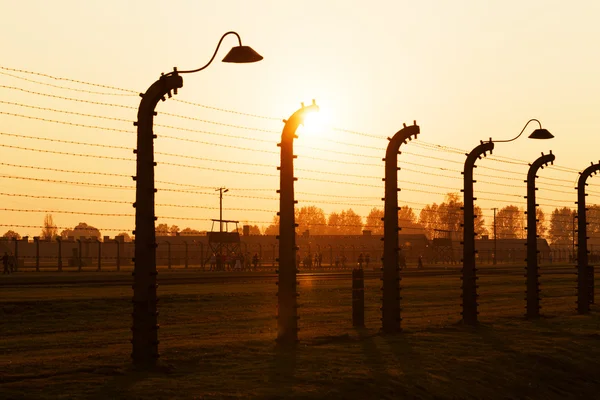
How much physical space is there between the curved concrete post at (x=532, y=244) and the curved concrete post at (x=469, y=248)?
299 centimetres

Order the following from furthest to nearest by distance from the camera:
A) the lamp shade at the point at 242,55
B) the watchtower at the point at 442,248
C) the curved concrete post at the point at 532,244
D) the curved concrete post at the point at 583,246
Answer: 1. the watchtower at the point at 442,248
2. the curved concrete post at the point at 583,246
3. the curved concrete post at the point at 532,244
4. the lamp shade at the point at 242,55

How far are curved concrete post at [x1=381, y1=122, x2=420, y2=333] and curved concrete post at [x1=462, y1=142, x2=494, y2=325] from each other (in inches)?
115

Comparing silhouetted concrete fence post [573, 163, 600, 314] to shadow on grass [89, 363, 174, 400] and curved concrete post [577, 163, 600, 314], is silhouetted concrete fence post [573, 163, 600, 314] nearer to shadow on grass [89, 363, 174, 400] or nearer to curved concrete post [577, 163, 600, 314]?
curved concrete post [577, 163, 600, 314]

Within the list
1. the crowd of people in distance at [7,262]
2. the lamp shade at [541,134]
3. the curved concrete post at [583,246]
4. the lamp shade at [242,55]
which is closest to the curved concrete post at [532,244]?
the lamp shade at [541,134]

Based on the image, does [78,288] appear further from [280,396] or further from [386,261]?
[280,396]

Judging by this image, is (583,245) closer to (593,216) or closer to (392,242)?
(392,242)

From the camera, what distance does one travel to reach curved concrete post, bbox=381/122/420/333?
18.9 meters

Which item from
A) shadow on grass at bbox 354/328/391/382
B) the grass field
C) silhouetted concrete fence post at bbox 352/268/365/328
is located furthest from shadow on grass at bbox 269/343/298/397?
silhouetted concrete fence post at bbox 352/268/365/328

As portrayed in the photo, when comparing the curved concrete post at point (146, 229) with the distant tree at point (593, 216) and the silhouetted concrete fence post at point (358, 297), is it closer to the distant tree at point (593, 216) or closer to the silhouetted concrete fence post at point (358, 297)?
the silhouetted concrete fence post at point (358, 297)

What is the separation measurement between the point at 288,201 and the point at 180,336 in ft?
14.2

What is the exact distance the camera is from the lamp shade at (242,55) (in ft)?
48.5

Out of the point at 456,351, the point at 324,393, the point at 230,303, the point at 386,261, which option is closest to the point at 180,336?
the point at 386,261

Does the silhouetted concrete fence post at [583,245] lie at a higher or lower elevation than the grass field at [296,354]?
higher

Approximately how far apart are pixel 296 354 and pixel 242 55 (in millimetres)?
4627
